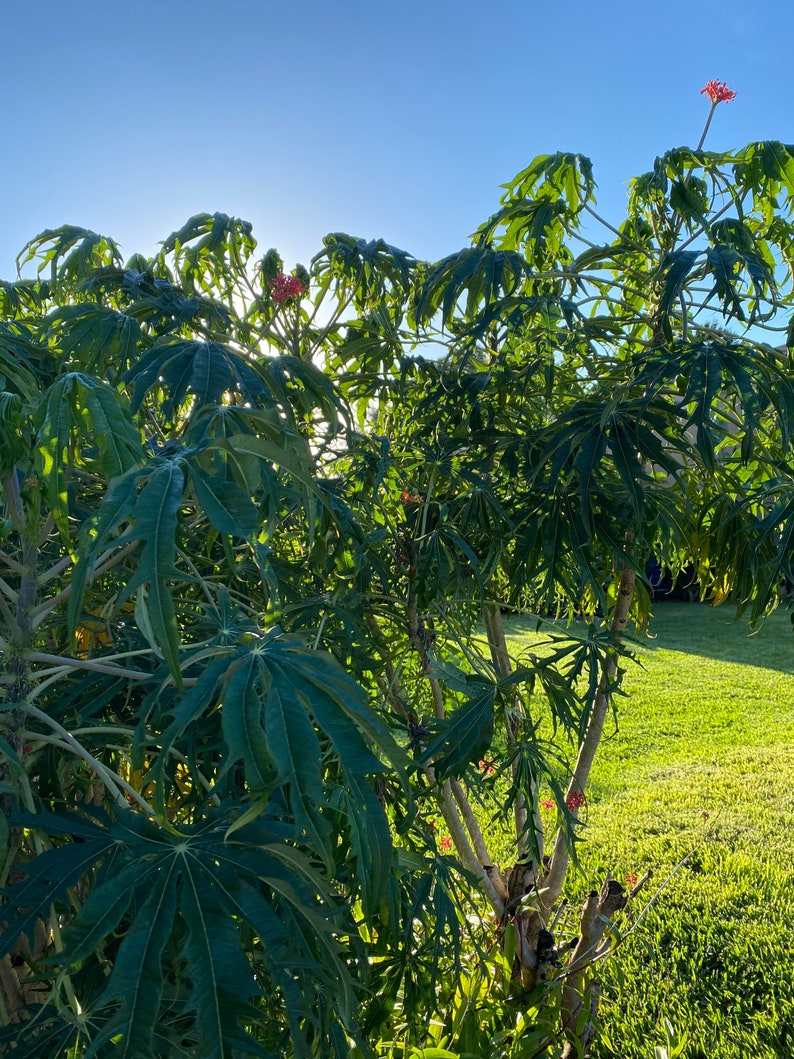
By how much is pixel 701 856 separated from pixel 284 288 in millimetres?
3139

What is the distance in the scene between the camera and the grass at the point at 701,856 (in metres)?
2.31

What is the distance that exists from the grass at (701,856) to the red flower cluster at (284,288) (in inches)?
48.0

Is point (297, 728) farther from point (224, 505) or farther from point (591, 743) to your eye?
point (591, 743)

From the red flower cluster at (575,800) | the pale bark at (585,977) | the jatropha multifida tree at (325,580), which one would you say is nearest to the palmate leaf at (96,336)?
the jatropha multifida tree at (325,580)

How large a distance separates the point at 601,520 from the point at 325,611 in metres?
0.61

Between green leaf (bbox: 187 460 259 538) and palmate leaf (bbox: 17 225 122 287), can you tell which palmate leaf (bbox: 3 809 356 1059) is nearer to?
green leaf (bbox: 187 460 259 538)

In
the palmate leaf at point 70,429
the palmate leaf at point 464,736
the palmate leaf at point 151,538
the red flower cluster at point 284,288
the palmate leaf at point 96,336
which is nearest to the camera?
the palmate leaf at point 151,538

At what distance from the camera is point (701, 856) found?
3.39m

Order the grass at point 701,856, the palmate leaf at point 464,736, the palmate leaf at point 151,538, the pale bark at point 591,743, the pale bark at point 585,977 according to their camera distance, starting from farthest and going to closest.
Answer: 1. the grass at point 701,856
2. the pale bark at point 585,977
3. the pale bark at point 591,743
4. the palmate leaf at point 464,736
5. the palmate leaf at point 151,538

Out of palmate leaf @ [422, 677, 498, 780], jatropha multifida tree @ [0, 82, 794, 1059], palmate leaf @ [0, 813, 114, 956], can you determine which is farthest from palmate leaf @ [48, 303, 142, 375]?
palmate leaf @ [422, 677, 498, 780]

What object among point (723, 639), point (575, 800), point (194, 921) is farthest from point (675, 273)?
point (723, 639)

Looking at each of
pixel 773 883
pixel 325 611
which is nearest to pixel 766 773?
pixel 773 883

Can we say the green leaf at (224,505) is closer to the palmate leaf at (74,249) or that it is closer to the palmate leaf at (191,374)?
the palmate leaf at (191,374)

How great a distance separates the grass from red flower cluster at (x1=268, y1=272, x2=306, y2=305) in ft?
4.00
